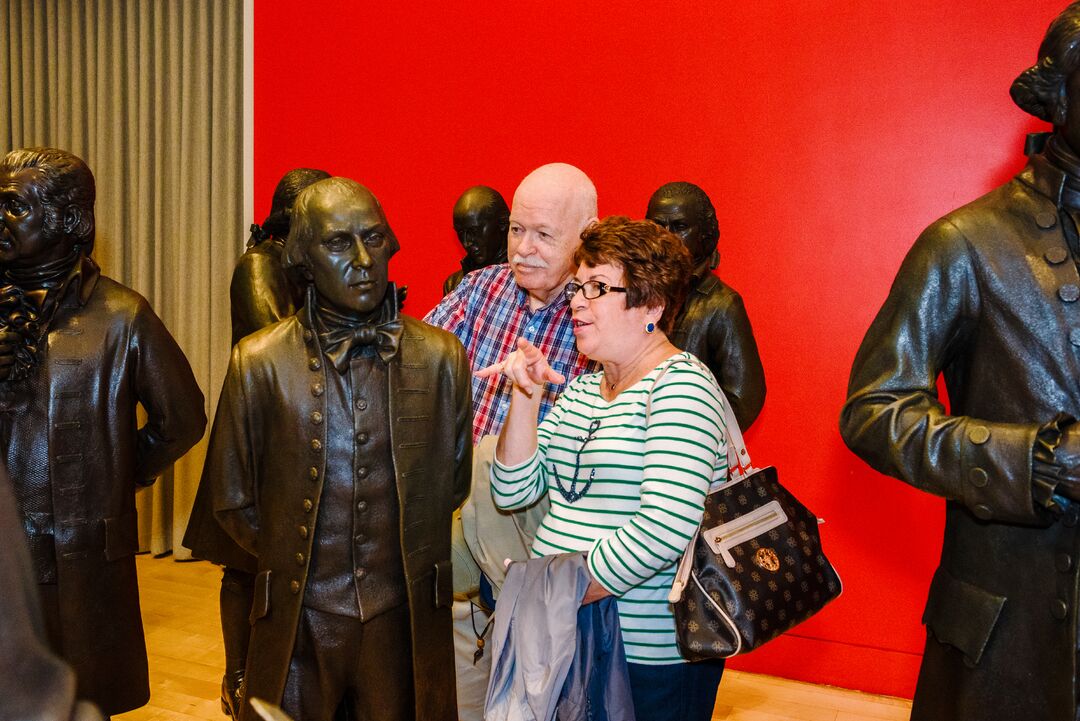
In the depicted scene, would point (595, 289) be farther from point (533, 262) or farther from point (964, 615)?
point (964, 615)

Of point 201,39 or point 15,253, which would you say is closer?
point 15,253

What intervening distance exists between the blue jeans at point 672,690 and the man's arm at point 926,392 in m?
0.71

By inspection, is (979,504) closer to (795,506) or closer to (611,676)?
(795,506)

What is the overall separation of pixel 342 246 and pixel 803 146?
2867mm

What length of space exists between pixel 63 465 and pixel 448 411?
1.17 meters

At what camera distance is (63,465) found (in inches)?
111

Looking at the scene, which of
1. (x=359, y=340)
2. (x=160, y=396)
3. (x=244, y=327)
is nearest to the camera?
(x=359, y=340)

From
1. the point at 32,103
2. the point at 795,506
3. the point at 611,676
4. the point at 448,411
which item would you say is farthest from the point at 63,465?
the point at 32,103

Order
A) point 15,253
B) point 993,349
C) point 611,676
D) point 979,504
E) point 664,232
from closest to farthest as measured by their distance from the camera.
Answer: point 979,504 < point 993,349 < point 611,676 < point 664,232 < point 15,253

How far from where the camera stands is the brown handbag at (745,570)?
85.0 inches

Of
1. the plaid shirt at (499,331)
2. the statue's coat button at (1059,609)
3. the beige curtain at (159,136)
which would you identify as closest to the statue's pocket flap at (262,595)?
the plaid shirt at (499,331)

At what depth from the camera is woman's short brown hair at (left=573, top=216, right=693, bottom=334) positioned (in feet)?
7.77

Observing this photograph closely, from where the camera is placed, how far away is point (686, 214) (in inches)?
159

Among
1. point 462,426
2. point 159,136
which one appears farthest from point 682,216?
point 159,136
